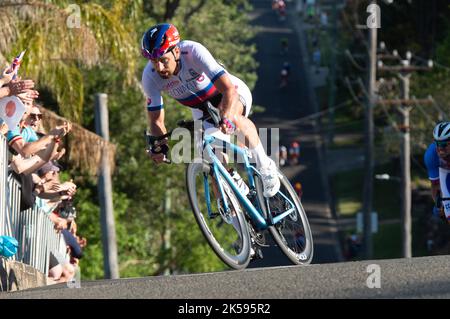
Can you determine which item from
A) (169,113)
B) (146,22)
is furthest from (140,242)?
(146,22)

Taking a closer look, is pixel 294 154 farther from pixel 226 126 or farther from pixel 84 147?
pixel 226 126

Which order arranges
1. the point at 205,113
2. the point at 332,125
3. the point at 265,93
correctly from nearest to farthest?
the point at 205,113
the point at 332,125
the point at 265,93

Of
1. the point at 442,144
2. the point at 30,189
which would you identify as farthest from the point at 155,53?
the point at 442,144

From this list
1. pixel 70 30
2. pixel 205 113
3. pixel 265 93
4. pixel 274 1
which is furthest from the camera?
pixel 274 1

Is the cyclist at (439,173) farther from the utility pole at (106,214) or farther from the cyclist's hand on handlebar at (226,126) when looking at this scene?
the utility pole at (106,214)

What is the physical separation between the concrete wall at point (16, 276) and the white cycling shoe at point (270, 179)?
→ 6.97 ft

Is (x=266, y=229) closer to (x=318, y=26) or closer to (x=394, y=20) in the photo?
(x=394, y=20)

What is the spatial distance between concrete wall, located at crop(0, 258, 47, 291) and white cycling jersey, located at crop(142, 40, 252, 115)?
1.69 metres

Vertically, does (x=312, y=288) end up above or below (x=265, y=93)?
above

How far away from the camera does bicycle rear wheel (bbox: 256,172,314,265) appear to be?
41.4 ft

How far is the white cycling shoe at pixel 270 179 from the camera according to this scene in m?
12.5

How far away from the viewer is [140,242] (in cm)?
3431

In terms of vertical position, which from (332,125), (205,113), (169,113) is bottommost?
(332,125)
